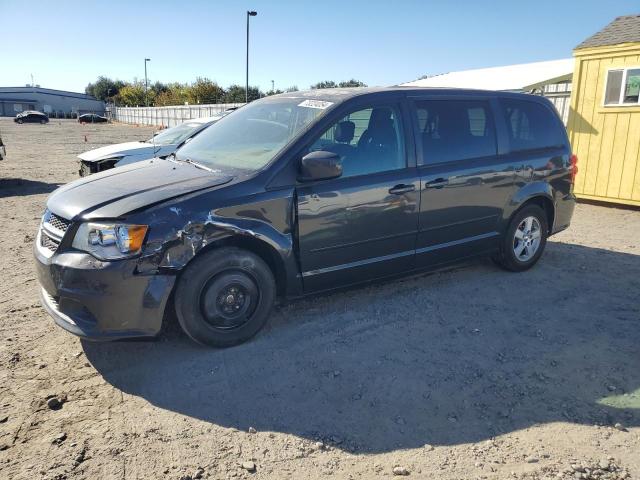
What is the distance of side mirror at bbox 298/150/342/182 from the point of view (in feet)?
12.3

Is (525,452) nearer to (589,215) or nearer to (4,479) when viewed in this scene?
(4,479)

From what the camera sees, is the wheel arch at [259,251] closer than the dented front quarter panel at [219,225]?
No

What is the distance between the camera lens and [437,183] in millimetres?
4617

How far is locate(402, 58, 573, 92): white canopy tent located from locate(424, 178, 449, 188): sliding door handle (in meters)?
8.15

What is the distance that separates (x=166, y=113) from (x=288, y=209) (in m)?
47.8

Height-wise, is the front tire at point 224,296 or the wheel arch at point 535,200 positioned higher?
the wheel arch at point 535,200

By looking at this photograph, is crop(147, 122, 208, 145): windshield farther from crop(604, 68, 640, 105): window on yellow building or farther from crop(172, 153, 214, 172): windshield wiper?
crop(604, 68, 640, 105): window on yellow building

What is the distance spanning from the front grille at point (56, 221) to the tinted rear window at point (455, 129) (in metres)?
2.97

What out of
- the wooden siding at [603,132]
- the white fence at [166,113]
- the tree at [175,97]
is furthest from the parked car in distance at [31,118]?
the wooden siding at [603,132]

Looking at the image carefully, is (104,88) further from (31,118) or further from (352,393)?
(352,393)

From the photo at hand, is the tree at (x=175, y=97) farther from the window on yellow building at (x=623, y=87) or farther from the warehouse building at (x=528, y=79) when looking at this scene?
the window on yellow building at (x=623, y=87)

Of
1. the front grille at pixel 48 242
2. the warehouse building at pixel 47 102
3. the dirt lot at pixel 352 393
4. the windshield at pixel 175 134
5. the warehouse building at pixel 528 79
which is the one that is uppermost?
the warehouse building at pixel 47 102

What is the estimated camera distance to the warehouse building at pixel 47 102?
87.4 m

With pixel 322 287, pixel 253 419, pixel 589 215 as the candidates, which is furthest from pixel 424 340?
A: pixel 589 215
